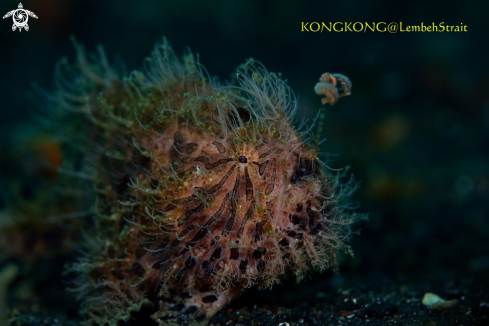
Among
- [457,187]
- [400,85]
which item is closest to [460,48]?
[400,85]

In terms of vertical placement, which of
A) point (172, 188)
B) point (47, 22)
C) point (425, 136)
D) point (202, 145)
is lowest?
point (172, 188)

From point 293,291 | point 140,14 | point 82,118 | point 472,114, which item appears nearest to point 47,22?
point 140,14

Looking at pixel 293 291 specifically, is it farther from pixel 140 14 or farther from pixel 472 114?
pixel 140 14

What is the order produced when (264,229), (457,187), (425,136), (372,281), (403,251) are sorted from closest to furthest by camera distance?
(264,229), (372,281), (403,251), (457,187), (425,136)

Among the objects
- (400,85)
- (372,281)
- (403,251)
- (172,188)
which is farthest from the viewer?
(400,85)

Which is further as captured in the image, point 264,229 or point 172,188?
point 172,188

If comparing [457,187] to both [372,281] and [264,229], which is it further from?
[264,229]

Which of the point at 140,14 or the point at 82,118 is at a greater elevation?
the point at 140,14

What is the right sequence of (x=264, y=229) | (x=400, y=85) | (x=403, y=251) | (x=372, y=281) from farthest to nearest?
(x=400, y=85) < (x=403, y=251) < (x=372, y=281) < (x=264, y=229)

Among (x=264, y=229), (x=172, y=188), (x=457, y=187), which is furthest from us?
(x=457, y=187)
